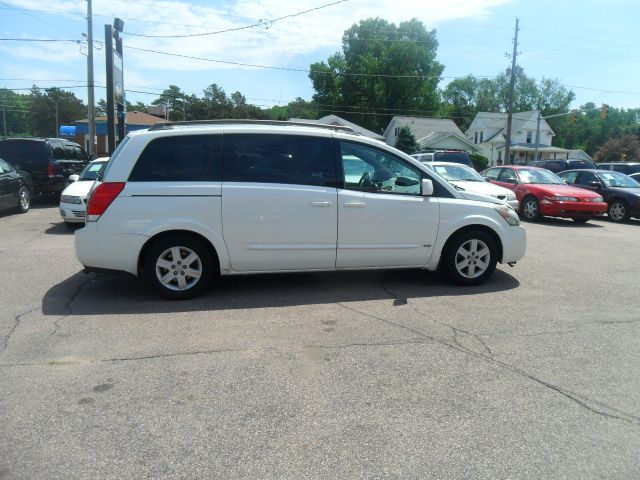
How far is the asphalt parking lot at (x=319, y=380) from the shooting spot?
2.84 meters

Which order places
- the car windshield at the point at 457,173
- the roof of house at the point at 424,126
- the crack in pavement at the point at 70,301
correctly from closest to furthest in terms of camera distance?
1. the crack in pavement at the point at 70,301
2. the car windshield at the point at 457,173
3. the roof of house at the point at 424,126

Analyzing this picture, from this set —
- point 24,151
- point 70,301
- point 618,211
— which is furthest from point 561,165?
point 70,301

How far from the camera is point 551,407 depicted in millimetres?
3428

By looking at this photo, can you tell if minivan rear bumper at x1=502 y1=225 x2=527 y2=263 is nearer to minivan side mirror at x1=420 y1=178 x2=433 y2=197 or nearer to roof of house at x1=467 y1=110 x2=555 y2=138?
minivan side mirror at x1=420 y1=178 x2=433 y2=197

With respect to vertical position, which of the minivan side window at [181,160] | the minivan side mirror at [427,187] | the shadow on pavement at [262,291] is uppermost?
the minivan side window at [181,160]

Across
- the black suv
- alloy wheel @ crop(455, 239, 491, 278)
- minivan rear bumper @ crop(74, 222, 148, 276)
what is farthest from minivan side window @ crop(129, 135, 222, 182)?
the black suv

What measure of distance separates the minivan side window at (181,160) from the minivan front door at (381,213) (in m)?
1.46

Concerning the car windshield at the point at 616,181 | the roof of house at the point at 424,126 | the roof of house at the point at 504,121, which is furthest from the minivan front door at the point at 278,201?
the roof of house at the point at 504,121

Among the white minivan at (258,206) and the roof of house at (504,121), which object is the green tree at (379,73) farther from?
the white minivan at (258,206)

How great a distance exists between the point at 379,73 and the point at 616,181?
175ft

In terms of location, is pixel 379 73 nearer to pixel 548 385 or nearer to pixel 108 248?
pixel 108 248

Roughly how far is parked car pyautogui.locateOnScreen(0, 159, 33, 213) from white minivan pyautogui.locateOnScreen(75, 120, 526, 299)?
855cm

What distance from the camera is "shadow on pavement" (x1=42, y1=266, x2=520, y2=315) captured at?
5.49 m

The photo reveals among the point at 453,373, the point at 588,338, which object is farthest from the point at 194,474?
the point at 588,338
